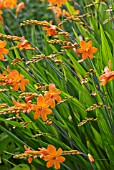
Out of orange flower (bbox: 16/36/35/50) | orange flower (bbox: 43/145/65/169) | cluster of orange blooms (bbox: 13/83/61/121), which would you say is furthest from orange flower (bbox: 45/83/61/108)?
orange flower (bbox: 16/36/35/50)

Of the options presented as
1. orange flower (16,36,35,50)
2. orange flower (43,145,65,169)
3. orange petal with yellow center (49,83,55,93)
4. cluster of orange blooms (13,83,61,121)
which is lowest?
orange flower (43,145,65,169)

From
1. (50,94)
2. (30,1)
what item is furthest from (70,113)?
(30,1)

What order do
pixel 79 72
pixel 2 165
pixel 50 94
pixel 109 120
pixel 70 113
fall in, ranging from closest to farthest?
pixel 50 94, pixel 109 120, pixel 70 113, pixel 79 72, pixel 2 165

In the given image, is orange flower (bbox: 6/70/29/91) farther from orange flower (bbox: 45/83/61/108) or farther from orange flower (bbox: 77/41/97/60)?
orange flower (bbox: 77/41/97/60)

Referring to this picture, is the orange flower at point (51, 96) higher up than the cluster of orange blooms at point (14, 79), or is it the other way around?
the cluster of orange blooms at point (14, 79)

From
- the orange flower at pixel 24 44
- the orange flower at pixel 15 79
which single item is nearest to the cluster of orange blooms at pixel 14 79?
the orange flower at pixel 15 79

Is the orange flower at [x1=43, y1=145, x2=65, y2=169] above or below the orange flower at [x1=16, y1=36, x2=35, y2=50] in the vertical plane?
below

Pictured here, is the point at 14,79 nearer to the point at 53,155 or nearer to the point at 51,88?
the point at 51,88

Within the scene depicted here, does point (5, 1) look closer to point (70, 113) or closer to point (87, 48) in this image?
point (70, 113)

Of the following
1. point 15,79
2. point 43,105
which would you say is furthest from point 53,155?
point 15,79

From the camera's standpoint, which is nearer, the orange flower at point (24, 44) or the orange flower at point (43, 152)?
the orange flower at point (43, 152)

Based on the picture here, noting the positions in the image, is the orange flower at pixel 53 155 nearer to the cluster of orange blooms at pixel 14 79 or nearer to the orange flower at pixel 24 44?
the cluster of orange blooms at pixel 14 79
